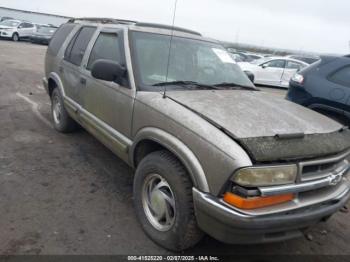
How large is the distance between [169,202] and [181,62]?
1618mm

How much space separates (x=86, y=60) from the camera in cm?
440

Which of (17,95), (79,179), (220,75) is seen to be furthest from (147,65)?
(17,95)

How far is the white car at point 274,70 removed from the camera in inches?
599

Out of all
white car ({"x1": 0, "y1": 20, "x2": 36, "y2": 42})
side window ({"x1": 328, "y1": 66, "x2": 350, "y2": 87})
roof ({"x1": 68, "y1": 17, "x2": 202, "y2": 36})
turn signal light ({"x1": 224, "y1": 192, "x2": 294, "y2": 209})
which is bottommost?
white car ({"x1": 0, "y1": 20, "x2": 36, "y2": 42})

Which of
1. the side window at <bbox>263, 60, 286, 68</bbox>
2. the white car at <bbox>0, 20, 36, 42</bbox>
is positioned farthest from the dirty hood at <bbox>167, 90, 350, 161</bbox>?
the white car at <bbox>0, 20, 36, 42</bbox>

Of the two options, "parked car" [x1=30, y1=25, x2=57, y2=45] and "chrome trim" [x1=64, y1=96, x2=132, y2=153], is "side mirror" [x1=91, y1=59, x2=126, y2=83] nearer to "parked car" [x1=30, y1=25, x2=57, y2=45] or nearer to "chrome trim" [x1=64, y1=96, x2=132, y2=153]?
"chrome trim" [x1=64, y1=96, x2=132, y2=153]

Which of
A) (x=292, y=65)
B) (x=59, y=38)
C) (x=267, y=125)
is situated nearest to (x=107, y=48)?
(x=59, y=38)

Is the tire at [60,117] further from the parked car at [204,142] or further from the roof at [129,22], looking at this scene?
the roof at [129,22]

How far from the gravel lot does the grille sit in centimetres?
93

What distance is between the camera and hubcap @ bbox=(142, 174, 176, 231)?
292cm

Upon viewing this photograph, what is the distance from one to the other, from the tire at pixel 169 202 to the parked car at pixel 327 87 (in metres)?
3.50

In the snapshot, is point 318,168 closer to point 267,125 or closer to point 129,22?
point 267,125

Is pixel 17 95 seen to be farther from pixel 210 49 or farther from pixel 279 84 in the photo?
pixel 279 84

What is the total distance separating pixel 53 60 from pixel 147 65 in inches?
104
